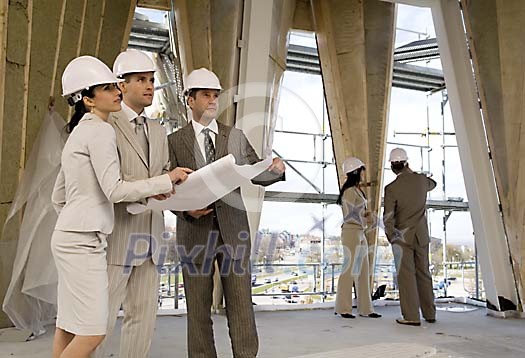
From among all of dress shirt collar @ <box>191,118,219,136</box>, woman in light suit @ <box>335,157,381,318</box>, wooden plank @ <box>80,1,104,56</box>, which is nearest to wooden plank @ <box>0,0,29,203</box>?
wooden plank @ <box>80,1,104,56</box>

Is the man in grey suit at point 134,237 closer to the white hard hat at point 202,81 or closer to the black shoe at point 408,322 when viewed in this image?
the white hard hat at point 202,81

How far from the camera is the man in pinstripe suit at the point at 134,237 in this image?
A: 7.27 feet

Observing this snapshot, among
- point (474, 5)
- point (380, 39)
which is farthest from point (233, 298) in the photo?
point (380, 39)

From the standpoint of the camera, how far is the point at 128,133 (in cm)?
230

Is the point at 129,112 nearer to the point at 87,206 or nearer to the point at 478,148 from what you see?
the point at 87,206

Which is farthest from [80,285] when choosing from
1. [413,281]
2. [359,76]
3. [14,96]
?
[359,76]

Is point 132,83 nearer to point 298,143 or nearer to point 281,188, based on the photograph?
point 281,188

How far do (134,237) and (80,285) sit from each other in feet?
1.34

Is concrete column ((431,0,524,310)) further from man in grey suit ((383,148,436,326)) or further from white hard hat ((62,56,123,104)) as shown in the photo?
white hard hat ((62,56,123,104))

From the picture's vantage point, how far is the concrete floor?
328cm

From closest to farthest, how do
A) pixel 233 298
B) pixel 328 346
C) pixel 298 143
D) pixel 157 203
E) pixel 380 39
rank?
1. pixel 157 203
2. pixel 233 298
3. pixel 328 346
4. pixel 380 39
5. pixel 298 143

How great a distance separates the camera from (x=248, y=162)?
108 inches

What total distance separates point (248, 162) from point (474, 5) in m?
3.81

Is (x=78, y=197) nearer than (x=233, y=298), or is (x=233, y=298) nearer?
(x=78, y=197)
